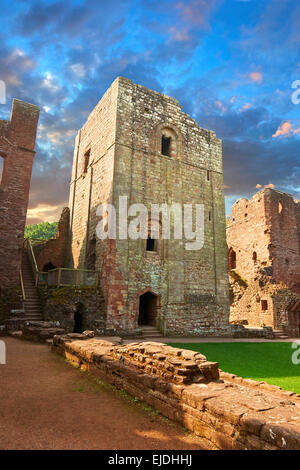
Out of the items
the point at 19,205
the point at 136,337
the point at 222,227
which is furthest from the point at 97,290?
the point at 222,227

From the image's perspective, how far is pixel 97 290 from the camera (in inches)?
531

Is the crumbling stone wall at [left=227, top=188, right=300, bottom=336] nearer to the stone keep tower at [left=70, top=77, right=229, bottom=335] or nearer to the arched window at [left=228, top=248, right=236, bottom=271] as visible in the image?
the arched window at [left=228, top=248, right=236, bottom=271]

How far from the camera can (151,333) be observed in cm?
1402

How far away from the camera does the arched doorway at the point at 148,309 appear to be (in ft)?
49.2

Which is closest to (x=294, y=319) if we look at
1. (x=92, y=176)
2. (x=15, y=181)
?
(x=92, y=176)

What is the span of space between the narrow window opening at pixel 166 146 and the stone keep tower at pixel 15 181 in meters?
7.08

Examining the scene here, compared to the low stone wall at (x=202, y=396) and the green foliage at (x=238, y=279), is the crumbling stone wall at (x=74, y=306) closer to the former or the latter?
the low stone wall at (x=202, y=396)

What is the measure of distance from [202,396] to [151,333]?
10.7m

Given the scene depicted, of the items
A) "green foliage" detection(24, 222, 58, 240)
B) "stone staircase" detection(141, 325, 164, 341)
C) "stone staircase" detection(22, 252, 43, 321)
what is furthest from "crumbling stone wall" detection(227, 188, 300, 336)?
"green foliage" detection(24, 222, 58, 240)

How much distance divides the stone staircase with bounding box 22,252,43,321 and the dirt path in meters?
7.14

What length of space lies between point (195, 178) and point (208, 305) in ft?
24.1

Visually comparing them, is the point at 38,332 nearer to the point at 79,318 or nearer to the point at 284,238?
the point at 79,318

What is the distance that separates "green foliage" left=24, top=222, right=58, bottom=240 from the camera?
211 feet

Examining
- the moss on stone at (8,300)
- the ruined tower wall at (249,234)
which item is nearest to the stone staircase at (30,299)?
the moss on stone at (8,300)
